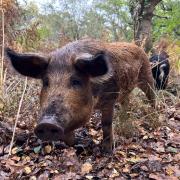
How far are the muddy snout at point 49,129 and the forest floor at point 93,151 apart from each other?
57 centimetres

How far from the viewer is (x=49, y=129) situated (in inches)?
144

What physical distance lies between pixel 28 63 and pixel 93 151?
1.25 metres

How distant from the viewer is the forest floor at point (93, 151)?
4.23m

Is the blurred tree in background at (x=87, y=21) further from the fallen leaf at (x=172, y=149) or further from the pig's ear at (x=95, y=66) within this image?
the fallen leaf at (x=172, y=149)

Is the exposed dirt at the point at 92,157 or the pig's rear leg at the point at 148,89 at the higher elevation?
the pig's rear leg at the point at 148,89

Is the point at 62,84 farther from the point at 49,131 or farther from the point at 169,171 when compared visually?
the point at 169,171

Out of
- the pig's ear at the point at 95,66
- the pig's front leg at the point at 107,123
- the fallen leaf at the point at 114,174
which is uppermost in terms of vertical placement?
the pig's ear at the point at 95,66

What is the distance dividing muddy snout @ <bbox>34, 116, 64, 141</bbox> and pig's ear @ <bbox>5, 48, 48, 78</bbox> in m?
0.94

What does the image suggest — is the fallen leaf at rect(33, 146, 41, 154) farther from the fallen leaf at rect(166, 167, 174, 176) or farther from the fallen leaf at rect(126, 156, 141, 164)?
the fallen leaf at rect(166, 167, 174, 176)

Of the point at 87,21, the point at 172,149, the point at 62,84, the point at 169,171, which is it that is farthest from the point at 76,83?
the point at 87,21

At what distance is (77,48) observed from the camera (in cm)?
477

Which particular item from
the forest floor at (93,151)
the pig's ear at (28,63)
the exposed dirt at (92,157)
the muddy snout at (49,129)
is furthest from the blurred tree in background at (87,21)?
the muddy snout at (49,129)

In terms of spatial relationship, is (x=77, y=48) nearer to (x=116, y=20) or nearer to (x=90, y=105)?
(x=90, y=105)

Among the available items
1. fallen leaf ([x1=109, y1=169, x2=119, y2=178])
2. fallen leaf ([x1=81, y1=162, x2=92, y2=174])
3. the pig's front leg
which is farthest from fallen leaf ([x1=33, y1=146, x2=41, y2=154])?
fallen leaf ([x1=109, y1=169, x2=119, y2=178])
